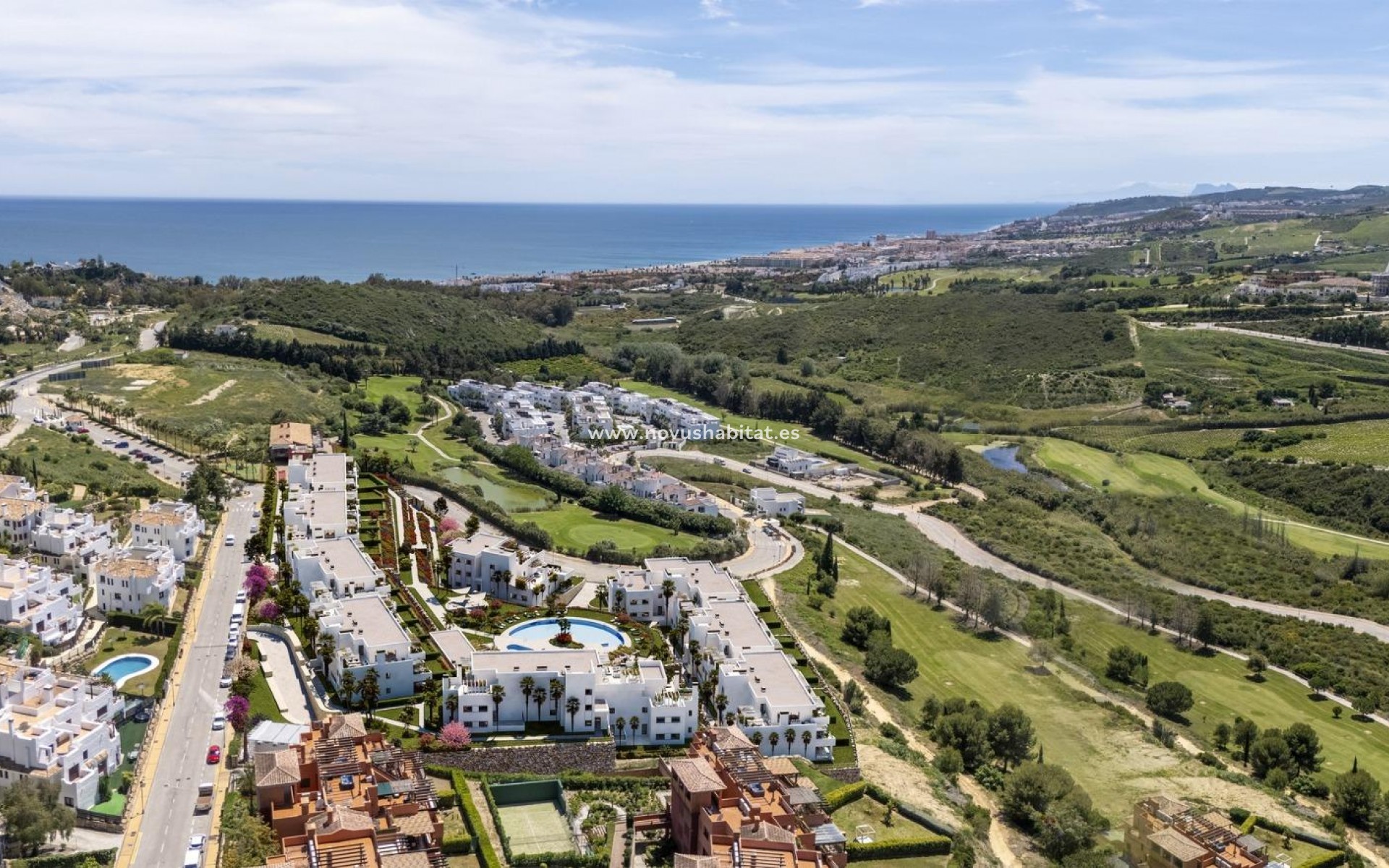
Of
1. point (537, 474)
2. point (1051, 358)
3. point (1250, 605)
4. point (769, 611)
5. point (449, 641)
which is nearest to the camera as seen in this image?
point (449, 641)

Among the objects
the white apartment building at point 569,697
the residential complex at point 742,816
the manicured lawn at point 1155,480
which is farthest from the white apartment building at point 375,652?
the manicured lawn at point 1155,480

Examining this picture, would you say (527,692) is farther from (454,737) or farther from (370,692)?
(370,692)

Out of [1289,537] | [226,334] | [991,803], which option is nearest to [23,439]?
[226,334]

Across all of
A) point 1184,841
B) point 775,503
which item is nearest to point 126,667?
point 1184,841

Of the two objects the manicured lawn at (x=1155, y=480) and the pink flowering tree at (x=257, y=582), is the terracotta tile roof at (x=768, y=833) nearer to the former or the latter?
the pink flowering tree at (x=257, y=582)

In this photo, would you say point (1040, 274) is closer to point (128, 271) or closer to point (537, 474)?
point (537, 474)
